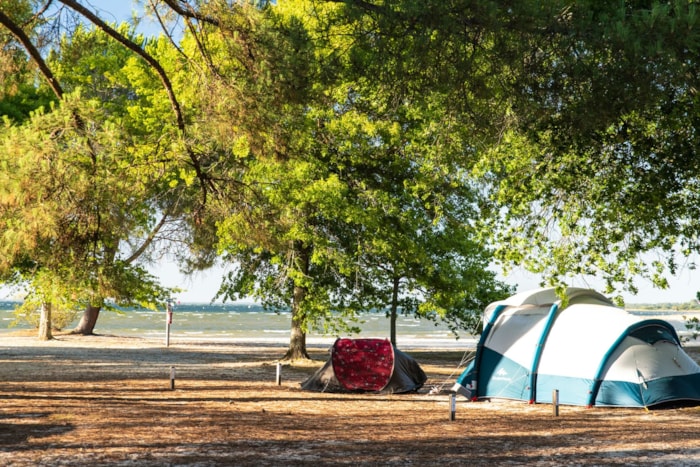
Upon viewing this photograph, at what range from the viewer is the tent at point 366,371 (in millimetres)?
17641

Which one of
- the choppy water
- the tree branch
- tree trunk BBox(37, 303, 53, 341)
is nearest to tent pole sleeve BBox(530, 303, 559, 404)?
the tree branch

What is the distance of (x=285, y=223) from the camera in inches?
675

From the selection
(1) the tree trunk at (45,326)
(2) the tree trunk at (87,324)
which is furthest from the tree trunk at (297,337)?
(2) the tree trunk at (87,324)

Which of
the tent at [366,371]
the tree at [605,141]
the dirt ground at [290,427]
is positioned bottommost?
the dirt ground at [290,427]

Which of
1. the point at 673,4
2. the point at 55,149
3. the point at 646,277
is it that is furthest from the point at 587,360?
the point at 55,149

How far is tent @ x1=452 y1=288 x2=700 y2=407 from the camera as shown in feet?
49.1

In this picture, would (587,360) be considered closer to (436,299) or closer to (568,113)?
(568,113)

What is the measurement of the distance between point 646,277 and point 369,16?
21.7ft

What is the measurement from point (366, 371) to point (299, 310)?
6.15 metres

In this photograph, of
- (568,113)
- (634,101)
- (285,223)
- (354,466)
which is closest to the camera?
(354,466)

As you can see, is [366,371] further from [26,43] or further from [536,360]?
[26,43]

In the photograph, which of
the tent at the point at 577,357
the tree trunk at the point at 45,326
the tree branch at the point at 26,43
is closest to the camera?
the tree branch at the point at 26,43

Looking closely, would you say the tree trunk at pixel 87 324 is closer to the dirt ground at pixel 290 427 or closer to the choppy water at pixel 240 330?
the choppy water at pixel 240 330

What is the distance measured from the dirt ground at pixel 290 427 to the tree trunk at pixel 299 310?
12.1 feet
